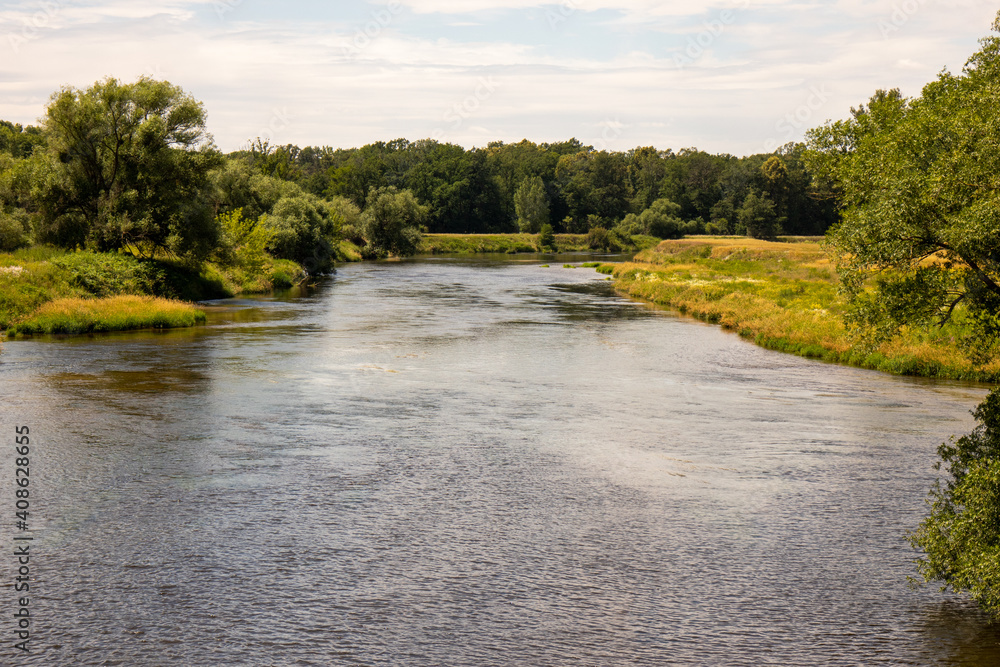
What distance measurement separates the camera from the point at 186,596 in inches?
460

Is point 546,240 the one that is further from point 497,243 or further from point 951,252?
point 951,252

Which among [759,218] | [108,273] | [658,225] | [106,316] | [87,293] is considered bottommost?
[106,316]

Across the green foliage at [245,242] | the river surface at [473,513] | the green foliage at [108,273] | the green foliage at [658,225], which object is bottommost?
the river surface at [473,513]

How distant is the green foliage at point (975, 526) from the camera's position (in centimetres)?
1012

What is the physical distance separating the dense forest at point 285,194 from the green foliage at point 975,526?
22.2 ft

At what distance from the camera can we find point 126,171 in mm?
48219

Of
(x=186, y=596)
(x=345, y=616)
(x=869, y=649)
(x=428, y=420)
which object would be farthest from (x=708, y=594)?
(x=428, y=420)

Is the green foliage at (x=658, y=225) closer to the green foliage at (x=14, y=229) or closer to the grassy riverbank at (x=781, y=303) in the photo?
the grassy riverbank at (x=781, y=303)

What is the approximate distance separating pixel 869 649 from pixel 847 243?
19.9 ft

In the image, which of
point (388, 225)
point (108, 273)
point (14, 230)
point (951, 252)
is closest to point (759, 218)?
point (388, 225)

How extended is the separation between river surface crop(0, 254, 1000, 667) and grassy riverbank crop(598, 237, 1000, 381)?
70.7 inches

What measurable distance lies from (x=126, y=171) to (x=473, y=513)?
41.1 metres

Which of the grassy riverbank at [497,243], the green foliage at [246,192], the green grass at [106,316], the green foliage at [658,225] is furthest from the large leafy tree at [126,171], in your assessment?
the green foliage at [658,225]

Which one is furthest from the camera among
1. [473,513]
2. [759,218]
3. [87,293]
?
[759,218]
